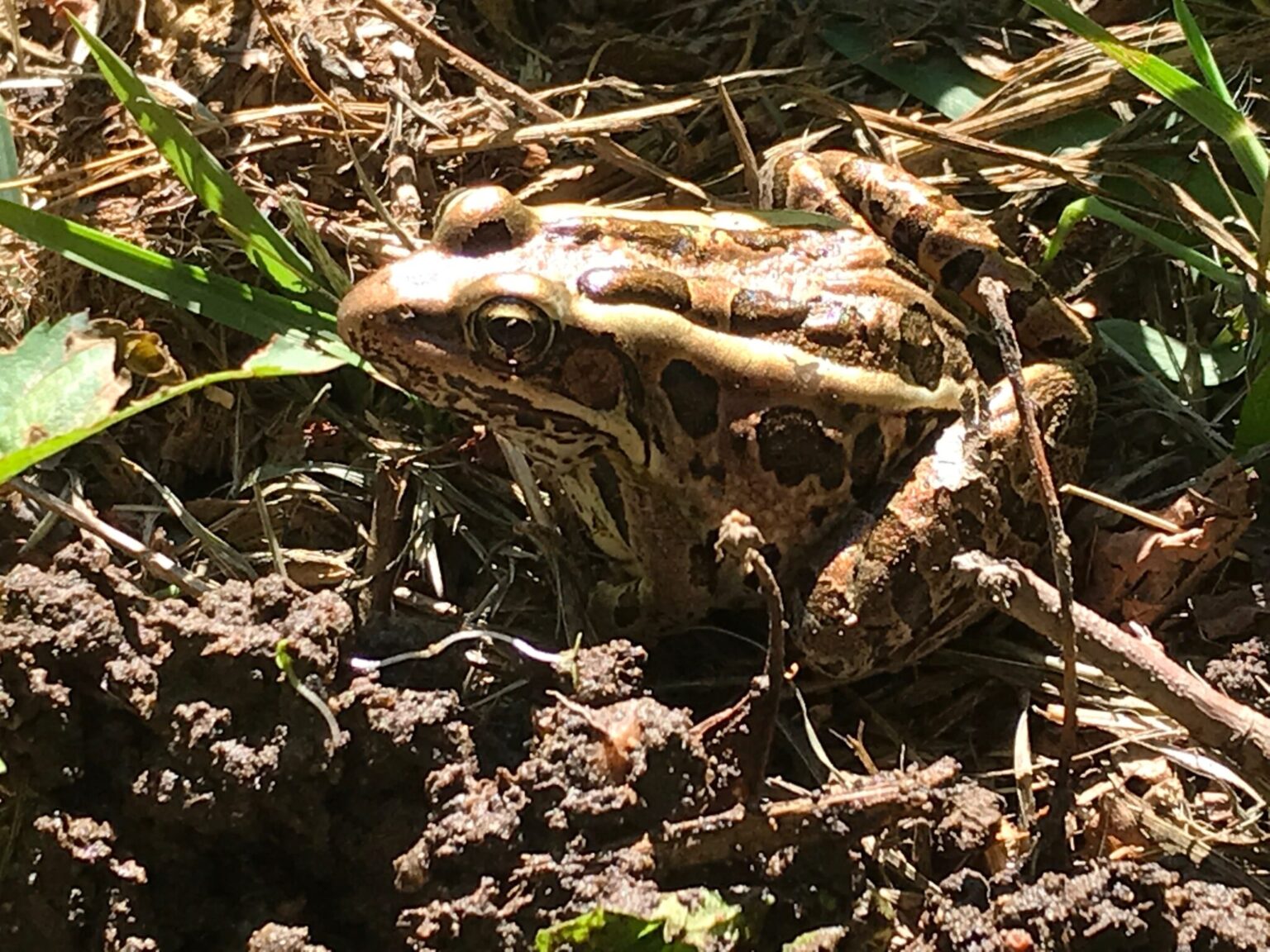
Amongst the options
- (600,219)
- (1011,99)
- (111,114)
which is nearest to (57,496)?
(111,114)

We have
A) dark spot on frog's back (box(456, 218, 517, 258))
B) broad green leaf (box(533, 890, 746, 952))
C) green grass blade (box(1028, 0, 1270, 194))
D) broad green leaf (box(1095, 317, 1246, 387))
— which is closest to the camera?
broad green leaf (box(533, 890, 746, 952))

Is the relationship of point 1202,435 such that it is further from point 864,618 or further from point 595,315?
point 595,315

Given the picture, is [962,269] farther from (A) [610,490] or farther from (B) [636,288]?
(A) [610,490]

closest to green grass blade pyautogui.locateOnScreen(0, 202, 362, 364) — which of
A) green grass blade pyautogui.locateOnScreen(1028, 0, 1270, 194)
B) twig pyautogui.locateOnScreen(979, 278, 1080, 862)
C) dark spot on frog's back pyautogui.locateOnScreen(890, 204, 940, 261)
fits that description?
dark spot on frog's back pyautogui.locateOnScreen(890, 204, 940, 261)

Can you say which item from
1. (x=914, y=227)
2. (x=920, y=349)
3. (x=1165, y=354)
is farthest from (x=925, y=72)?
(x=920, y=349)

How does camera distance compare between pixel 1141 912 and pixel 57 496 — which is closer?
pixel 1141 912

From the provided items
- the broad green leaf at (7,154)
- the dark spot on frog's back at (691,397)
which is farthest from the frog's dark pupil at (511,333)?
the broad green leaf at (7,154)

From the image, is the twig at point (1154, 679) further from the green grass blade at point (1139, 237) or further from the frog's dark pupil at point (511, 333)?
the green grass blade at point (1139, 237)

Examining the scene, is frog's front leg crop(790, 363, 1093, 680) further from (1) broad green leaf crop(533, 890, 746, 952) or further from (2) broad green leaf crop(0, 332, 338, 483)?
(2) broad green leaf crop(0, 332, 338, 483)
